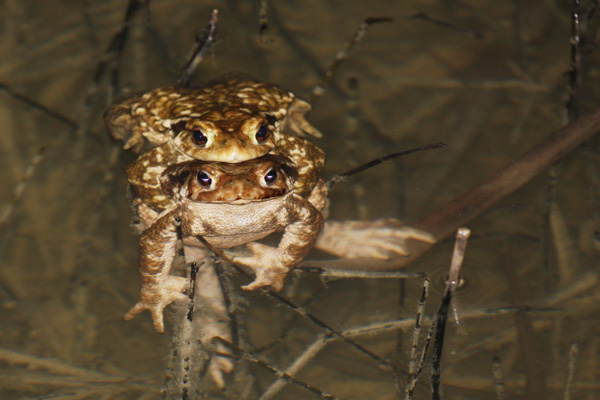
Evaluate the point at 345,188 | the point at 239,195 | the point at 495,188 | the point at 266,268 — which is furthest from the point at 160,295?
the point at 495,188

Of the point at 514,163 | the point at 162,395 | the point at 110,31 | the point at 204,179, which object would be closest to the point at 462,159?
the point at 514,163

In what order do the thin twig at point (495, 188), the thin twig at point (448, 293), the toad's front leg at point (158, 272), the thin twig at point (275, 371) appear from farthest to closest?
the thin twig at point (495, 188) < the toad's front leg at point (158, 272) < the thin twig at point (275, 371) < the thin twig at point (448, 293)

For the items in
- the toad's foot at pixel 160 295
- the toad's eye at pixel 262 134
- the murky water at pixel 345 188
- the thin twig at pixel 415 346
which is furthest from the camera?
the murky water at pixel 345 188

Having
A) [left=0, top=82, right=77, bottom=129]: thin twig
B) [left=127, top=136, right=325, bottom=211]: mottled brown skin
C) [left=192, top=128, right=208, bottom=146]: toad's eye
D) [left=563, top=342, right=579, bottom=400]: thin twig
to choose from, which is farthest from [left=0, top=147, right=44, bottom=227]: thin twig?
[left=563, top=342, right=579, bottom=400]: thin twig

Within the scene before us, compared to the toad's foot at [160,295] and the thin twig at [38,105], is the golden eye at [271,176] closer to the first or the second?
the toad's foot at [160,295]

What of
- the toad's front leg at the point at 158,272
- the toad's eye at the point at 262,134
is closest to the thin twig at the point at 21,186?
the toad's front leg at the point at 158,272

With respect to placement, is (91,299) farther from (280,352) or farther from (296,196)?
(296,196)

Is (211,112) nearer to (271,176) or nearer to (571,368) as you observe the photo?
(271,176)
